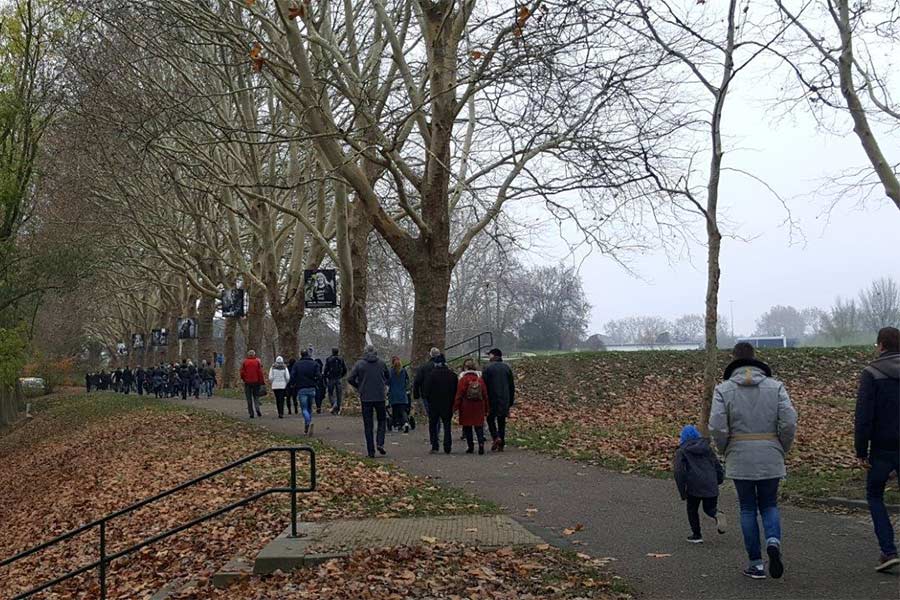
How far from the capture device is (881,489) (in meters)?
7.30

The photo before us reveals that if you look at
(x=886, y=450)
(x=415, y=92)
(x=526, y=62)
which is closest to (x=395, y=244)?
(x=415, y=92)

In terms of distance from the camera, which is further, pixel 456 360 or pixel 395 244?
pixel 456 360

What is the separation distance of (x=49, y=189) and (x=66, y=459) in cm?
1190

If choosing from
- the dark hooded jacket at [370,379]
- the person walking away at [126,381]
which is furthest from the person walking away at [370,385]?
the person walking away at [126,381]

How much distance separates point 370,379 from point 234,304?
1941 centimetres

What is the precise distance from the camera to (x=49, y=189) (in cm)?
3161

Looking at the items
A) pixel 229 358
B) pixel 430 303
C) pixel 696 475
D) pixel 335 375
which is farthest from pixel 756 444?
pixel 229 358

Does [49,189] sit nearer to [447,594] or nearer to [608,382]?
[608,382]

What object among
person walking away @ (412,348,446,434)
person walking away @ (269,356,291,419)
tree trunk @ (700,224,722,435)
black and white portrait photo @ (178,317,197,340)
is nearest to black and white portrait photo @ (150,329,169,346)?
black and white portrait photo @ (178,317,197,340)

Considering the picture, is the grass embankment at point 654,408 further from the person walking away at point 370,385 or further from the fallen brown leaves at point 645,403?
the person walking away at point 370,385

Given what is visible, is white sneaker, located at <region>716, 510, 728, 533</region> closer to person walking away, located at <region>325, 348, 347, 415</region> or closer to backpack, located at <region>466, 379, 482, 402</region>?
backpack, located at <region>466, 379, 482, 402</region>

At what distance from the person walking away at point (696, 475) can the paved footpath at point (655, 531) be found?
308 millimetres

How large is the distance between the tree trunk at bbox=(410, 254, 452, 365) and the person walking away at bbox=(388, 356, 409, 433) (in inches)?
40.4

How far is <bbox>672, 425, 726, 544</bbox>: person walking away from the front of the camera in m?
8.49
